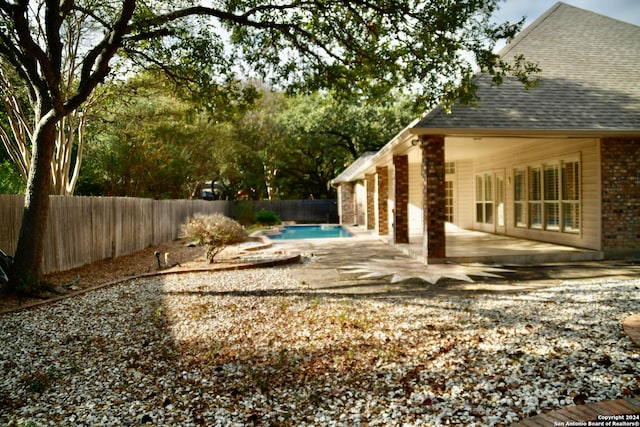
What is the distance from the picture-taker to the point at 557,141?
11352 millimetres

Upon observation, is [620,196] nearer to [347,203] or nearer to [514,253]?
[514,253]

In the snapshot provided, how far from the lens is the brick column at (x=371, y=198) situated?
19.2m

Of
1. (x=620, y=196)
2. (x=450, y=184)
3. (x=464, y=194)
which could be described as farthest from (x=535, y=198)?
(x=450, y=184)

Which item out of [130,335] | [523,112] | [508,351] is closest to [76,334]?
[130,335]

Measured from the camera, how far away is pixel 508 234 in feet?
47.3

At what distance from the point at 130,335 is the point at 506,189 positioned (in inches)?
491

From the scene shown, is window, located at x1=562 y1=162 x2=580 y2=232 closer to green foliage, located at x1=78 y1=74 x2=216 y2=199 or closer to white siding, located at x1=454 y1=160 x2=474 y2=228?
white siding, located at x1=454 y1=160 x2=474 y2=228

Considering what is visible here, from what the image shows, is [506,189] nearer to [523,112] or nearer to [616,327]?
[523,112]

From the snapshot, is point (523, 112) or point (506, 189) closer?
point (523, 112)

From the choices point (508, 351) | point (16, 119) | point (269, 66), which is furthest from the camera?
point (16, 119)

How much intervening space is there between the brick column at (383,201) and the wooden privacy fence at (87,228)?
7490mm

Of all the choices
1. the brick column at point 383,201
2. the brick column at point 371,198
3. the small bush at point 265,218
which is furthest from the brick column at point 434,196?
the small bush at point 265,218

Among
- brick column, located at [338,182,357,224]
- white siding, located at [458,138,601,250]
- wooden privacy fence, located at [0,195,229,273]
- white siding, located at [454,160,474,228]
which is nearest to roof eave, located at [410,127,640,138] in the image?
white siding, located at [458,138,601,250]

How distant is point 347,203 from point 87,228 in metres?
18.5
